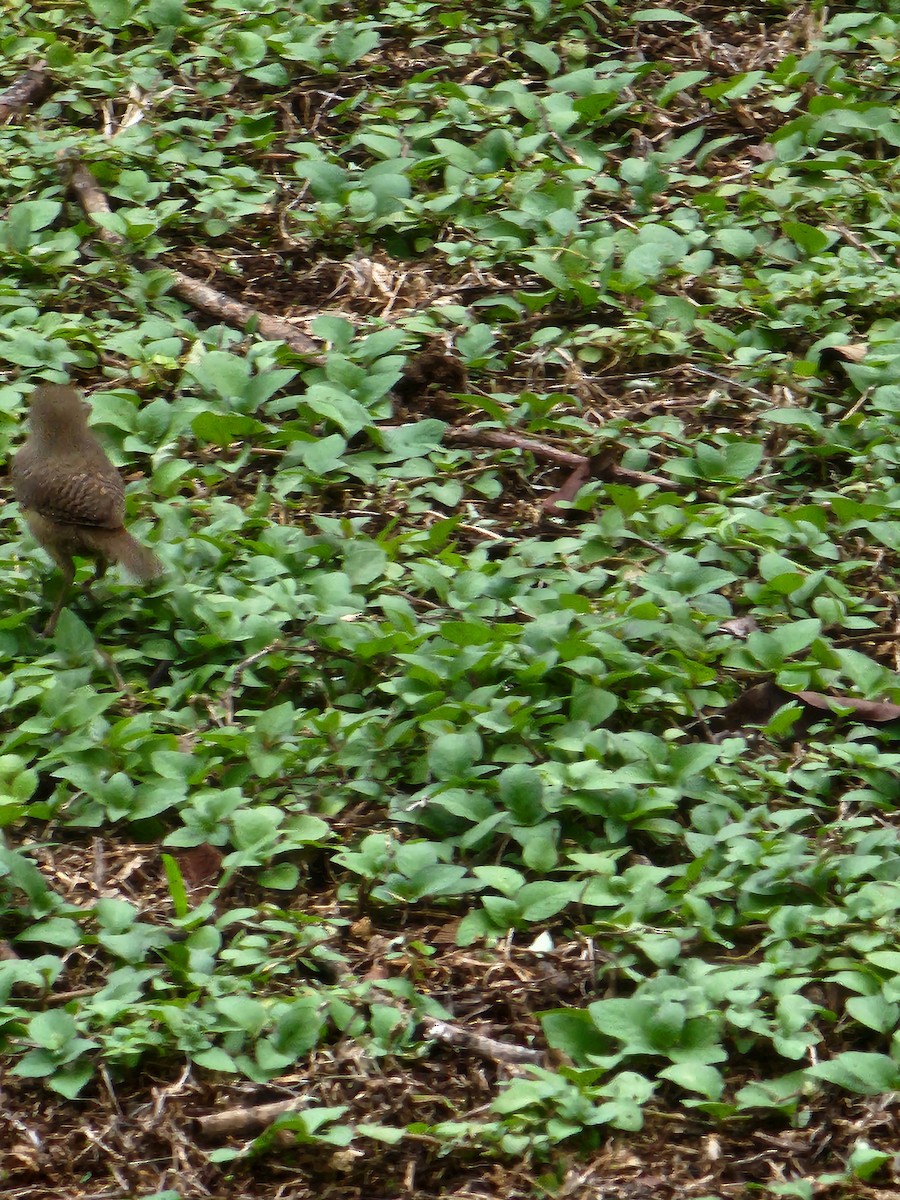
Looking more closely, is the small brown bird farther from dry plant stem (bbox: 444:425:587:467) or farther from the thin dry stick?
dry plant stem (bbox: 444:425:587:467)

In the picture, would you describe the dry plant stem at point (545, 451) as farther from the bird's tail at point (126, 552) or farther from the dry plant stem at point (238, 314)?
the bird's tail at point (126, 552)

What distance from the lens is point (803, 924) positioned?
3543mm

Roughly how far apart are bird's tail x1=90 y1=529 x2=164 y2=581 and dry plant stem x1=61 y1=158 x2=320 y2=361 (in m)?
1.28

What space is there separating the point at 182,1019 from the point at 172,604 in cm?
150

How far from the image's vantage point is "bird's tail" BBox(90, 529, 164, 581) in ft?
14.4

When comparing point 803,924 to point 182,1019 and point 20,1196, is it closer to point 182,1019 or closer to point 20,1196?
point 182,1019

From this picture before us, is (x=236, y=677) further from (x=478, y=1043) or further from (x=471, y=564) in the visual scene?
(x=478, y=1043)

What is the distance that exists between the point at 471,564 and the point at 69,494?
3.91 ft

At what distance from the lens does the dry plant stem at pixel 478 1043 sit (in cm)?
340

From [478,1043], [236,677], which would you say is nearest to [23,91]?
[236,677]

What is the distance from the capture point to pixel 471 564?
15.5 feet

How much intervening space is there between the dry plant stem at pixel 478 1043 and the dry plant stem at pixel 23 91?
187 inches

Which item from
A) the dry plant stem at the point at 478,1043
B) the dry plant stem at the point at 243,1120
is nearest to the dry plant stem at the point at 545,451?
the dry plant stem at the point at 478,1043

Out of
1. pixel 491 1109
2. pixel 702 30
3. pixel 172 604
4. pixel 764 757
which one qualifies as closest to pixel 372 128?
pixel 702 30
